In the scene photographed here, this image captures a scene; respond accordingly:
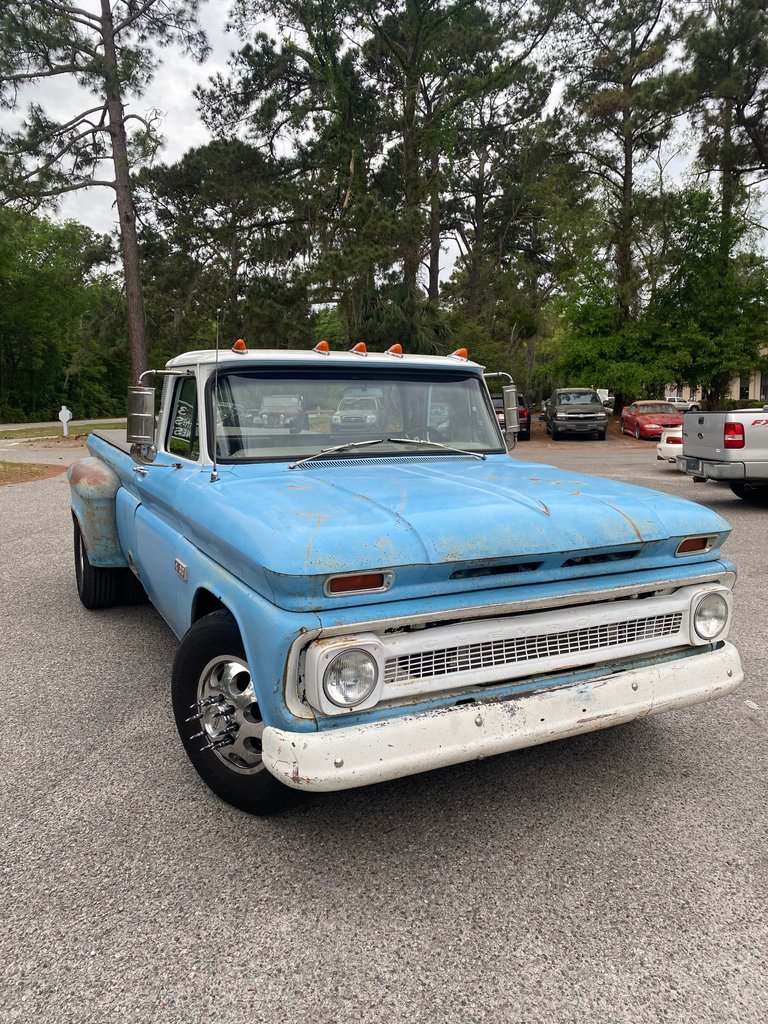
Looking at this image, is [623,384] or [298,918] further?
[623,384]

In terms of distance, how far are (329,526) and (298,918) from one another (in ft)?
3.99

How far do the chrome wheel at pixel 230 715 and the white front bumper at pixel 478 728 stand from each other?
395mm

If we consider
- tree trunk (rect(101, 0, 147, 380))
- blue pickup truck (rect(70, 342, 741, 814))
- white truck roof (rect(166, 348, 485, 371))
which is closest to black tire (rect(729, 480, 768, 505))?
white truck roof (rect(166, 348, 485, 371))

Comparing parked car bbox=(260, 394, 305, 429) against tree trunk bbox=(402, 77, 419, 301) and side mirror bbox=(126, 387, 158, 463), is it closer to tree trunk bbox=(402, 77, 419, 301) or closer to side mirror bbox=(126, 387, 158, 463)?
side mirror bbox=(126, 387, 158, 463)

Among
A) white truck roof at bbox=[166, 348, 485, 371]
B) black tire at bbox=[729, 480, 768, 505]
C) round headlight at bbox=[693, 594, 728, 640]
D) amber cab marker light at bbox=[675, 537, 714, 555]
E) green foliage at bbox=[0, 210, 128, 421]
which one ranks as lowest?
black tire at bbox=[729, 480, 768, 505]

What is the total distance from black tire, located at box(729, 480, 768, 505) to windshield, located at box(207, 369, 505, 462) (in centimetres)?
784

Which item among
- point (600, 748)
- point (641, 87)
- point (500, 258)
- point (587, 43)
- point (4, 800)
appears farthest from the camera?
point (500, 258)

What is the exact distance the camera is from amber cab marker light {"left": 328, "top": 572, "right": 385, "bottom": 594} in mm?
2314

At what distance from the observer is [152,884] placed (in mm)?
2461

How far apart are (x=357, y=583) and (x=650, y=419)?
26027 mm

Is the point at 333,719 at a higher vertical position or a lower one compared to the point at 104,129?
lower

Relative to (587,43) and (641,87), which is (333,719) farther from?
(587,43)

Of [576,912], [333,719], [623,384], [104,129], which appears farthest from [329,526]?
[623,384]

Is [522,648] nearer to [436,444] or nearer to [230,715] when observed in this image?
[230,715]
